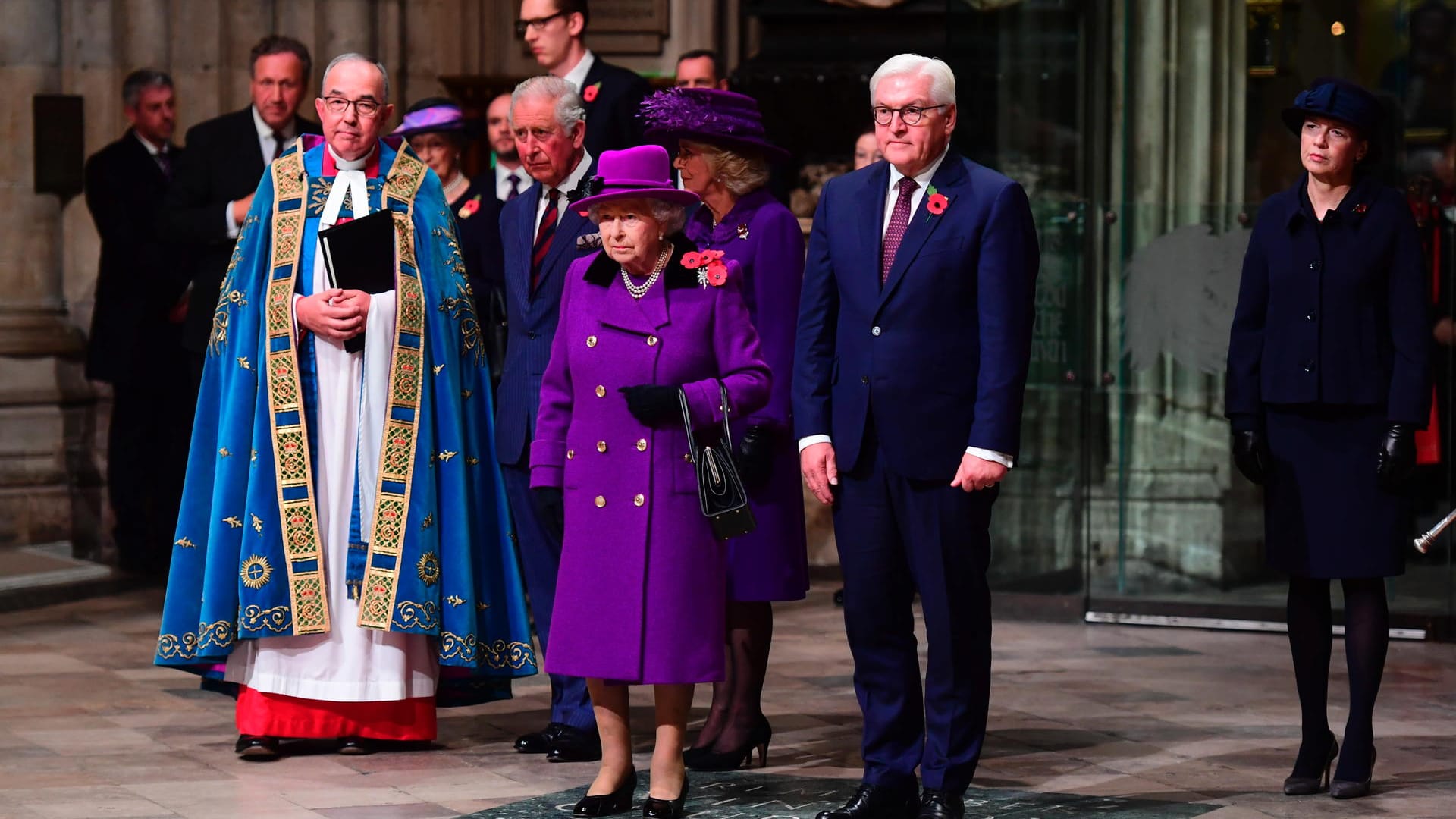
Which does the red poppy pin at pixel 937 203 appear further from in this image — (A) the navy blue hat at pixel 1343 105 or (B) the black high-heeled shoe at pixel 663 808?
(B) the black high-heeled shoe at pixel 663 808

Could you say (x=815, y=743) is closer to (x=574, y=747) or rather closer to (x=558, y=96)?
(x=574, y=747)

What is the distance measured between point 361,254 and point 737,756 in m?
1.65

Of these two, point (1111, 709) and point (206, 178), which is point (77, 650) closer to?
point (206, 178)

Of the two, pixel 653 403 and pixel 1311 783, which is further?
pixel 1311 783

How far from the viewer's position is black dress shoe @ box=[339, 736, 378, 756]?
612 centimetres

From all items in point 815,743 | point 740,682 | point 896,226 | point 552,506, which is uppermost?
point 896,226

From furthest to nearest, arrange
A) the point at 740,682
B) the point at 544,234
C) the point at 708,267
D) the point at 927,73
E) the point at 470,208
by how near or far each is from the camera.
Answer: the point at 470,208
the point at 544,234
the point at 740,682
the point at 708,267
the point at 927,73

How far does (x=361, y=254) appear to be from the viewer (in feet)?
20.0

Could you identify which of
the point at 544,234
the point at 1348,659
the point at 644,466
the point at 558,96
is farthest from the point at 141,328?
the point at 1348,659

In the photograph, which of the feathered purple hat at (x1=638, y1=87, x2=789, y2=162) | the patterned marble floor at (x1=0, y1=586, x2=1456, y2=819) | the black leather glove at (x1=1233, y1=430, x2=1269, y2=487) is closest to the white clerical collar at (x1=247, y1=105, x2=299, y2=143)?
the patterned marble floor at (x1=0, y1=586, x2=1456, y2=819)

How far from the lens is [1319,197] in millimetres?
5711

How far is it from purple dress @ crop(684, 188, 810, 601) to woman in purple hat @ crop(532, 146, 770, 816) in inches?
20.2

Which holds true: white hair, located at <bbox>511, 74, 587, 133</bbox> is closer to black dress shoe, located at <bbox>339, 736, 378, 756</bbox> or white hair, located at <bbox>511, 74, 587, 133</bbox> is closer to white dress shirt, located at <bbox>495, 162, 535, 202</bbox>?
black dress shoe, located at <bbox>339, 736, 378, 756</bbox>

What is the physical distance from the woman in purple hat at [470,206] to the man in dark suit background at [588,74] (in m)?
0.43
